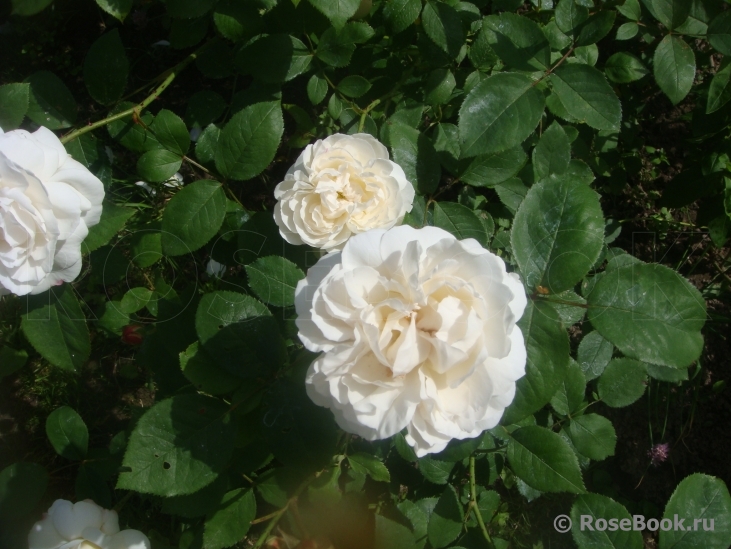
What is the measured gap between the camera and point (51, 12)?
7.18 feet

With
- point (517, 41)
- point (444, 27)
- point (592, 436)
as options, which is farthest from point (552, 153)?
point (592, 436)

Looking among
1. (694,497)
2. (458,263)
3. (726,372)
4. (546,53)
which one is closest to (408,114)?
(546,53)

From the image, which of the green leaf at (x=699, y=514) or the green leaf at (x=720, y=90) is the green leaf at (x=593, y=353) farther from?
the green leaf at (x=720, y=90)

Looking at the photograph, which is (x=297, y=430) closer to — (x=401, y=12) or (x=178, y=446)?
(x=178, y=446)

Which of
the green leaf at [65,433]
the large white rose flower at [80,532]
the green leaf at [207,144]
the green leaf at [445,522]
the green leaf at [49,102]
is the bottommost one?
the green leaf at [65,433]

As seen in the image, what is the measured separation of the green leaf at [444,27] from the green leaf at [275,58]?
309mm

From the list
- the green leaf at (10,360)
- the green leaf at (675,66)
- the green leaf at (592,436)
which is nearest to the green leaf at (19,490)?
the green leaf at (10,360)

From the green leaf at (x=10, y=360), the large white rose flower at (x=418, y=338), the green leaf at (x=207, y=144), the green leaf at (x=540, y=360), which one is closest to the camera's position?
the large white rose flower at (x=418, y=338)

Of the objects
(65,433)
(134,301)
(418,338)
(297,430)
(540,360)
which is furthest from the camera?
(134,301)

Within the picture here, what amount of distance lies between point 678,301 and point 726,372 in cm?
142

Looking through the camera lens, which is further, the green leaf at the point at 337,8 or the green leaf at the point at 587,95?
the green leaf at the point at 587,95

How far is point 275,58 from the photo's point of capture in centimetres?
132

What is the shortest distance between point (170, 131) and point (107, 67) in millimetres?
205

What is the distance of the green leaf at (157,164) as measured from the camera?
1255mm
